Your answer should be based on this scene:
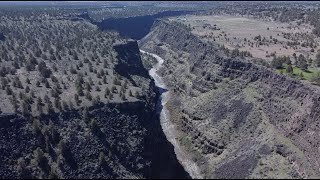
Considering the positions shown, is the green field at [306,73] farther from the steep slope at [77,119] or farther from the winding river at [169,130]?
the steep slope at [77,119]

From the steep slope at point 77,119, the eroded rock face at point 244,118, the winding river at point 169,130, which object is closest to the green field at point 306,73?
the eroded rock face at point 244,118

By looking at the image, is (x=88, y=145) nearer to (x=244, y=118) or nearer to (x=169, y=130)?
(x=169, y=130)

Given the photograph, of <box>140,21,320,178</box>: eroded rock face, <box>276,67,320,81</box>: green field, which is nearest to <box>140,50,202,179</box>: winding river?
<box>140,21,320,178</box>: eroded rock face

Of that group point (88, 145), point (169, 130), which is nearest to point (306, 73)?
point (169, 130)

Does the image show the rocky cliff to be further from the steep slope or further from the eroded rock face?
the eroded rock face

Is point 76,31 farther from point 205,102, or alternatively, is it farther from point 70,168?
point 70,168
